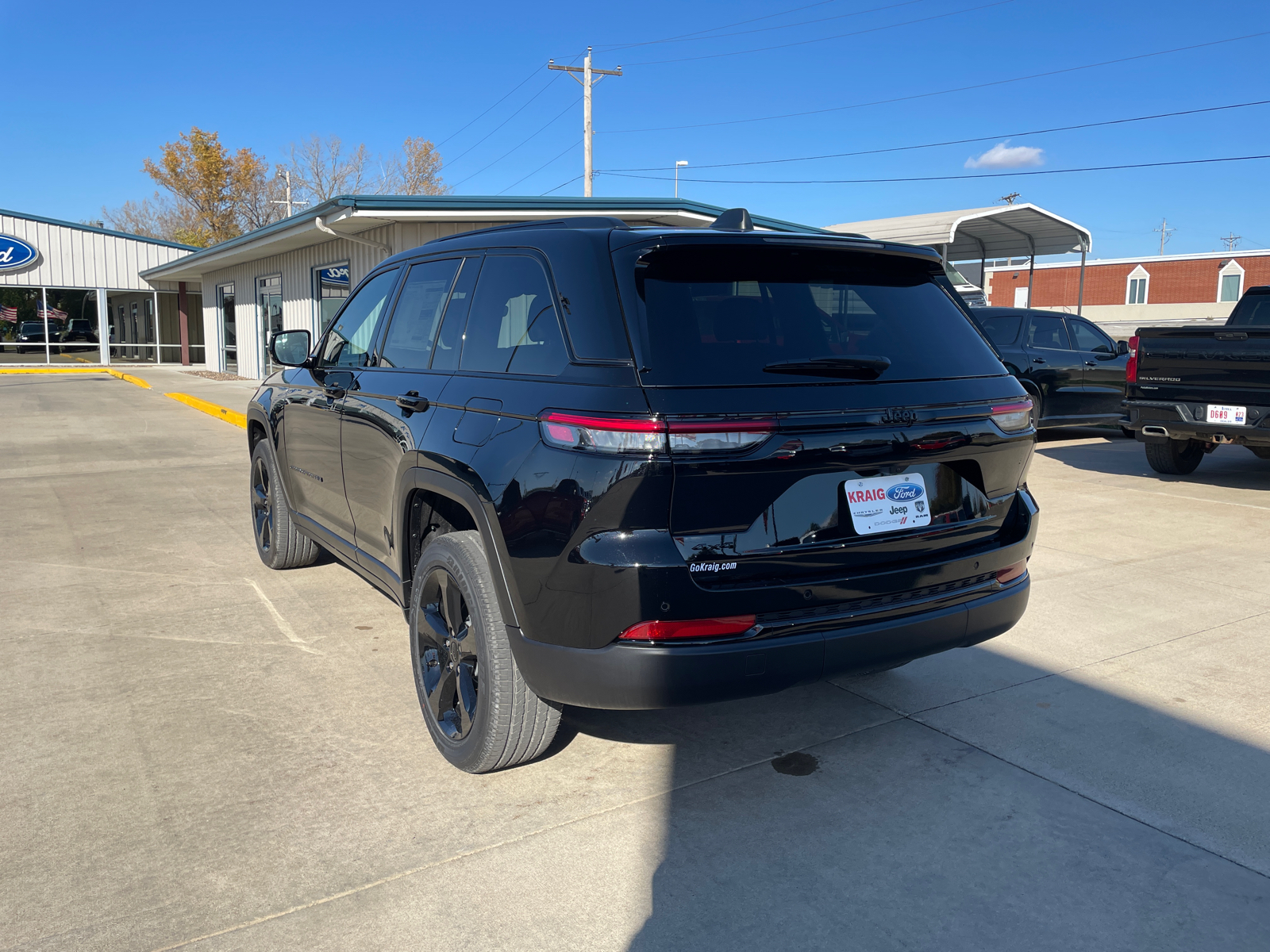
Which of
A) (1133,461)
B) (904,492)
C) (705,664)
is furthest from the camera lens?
(1133,461)

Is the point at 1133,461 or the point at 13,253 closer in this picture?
the point at 1133,461

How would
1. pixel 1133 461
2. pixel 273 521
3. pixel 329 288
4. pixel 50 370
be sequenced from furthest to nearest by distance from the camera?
pixel 50 370 → pixel 329 288 → pixel 1133 461 → pixel 273 521

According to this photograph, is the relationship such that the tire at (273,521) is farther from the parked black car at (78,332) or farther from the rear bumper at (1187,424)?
the parked black car at (78,332)

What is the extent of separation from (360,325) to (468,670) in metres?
2.08

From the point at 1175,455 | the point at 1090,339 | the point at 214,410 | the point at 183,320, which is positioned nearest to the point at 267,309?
the point at 214,410

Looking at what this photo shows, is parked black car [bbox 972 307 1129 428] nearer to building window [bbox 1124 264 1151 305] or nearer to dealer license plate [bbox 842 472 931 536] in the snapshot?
dealer license plate [bbox 842 472 931 536]

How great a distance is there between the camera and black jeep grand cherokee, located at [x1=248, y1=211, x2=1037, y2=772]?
260cm

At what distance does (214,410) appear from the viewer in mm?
17688

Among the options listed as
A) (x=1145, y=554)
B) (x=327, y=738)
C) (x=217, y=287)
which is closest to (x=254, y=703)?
(x=327, y=738)

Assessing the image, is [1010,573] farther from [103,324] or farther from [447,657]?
[103,324]

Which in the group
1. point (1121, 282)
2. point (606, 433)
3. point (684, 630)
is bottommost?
point (684, 630)

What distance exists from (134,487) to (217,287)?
77.5 ft

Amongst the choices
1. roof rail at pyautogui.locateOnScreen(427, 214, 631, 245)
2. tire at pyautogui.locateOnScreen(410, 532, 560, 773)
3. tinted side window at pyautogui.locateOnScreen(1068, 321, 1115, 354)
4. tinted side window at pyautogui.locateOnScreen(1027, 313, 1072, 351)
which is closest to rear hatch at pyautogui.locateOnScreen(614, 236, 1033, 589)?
roof rail at pyautogui.locateOnScreen(427, 214, 631, 245)

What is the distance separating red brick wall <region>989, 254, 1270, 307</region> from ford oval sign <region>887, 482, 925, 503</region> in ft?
178
